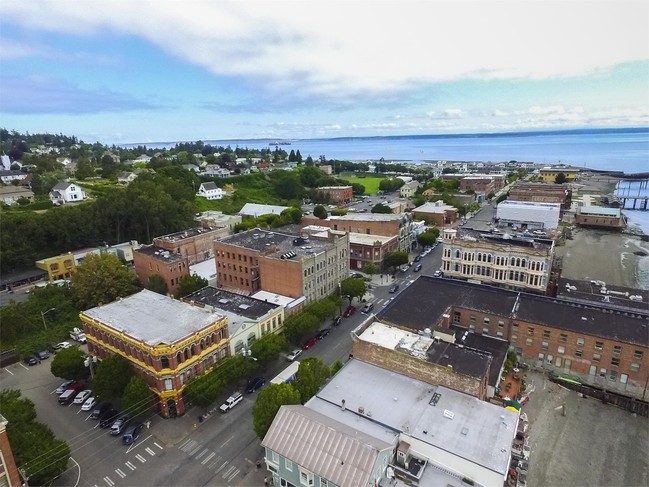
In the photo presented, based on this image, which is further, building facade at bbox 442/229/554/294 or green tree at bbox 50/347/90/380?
building facade at bbox 442/229/554/294

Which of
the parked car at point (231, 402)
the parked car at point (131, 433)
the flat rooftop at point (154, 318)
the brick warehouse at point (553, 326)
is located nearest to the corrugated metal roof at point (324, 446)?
the parked car at point (231, 402)

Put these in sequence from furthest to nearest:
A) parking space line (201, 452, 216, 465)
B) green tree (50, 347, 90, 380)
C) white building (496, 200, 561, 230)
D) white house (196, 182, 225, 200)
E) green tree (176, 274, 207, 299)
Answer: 1. white house (196, 182, 225, 200)
2. white building (496, 200, 561, 230)
3. green tree (176, 274, 207, 299)
4. green tree (50, 347, 90, 380)
5. parking space line (201, 452, 216, 465)

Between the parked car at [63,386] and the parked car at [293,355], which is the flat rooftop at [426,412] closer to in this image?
the parked car at [293,355]

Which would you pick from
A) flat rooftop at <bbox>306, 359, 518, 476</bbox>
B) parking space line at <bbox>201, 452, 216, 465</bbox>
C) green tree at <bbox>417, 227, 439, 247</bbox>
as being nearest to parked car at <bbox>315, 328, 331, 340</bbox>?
flat rooftop at <bbox>306, 359, 518, 476</bbox>

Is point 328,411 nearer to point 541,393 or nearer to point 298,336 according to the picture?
point 298,336

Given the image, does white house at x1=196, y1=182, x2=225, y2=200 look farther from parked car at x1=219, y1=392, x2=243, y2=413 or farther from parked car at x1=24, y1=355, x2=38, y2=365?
parked car at x1=219, y1=392, x2=243, y2=413
